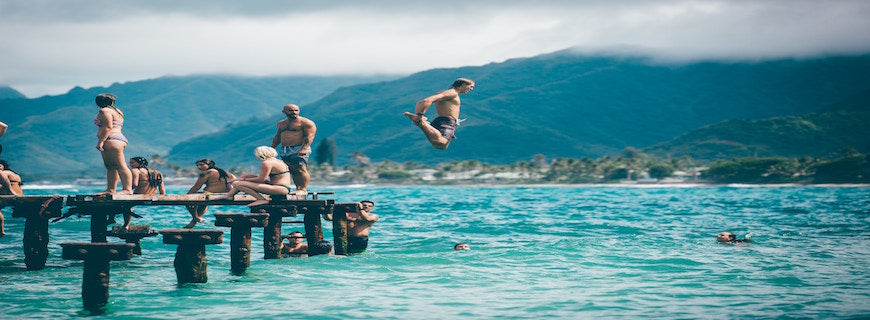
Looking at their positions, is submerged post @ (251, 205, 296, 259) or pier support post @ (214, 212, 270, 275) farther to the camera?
submerged post @ (251, 205, 296, 259)

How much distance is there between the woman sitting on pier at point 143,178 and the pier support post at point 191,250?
545 cm

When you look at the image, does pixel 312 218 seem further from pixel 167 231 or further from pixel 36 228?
pixel 167 231

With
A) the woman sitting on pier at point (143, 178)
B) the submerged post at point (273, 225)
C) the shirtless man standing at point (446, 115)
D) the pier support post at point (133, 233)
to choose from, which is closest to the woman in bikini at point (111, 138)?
the woman sitting on pier at point (143, 178)

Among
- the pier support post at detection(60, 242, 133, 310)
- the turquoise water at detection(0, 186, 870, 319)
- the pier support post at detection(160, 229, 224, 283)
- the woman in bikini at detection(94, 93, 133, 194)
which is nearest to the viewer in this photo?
the pier support post at detection(60, 242, 133, 310)

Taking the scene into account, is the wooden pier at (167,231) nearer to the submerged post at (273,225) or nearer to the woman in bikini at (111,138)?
the submerged post at (273,225)

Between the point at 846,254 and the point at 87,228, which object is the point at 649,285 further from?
the point at 87,228

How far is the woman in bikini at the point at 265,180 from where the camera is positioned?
2431 cm

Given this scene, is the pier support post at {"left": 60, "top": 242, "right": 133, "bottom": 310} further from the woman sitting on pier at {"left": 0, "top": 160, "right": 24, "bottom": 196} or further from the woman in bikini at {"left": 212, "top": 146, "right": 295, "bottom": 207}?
the woman sitting on pier at {"left": 0, "top": 160, "right": 24, "bottom": 196}

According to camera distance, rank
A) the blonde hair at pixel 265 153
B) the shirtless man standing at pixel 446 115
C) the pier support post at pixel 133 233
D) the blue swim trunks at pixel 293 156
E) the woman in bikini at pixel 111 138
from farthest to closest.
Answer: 1. the pier support post at pixel 133 233
2. the blue swim trunks at pixel 293 156
3. the blonde hair at pixel 265 153
4. the woman in bikini at pixel 111 138
5. the shirtless man standing at pixel 446 115

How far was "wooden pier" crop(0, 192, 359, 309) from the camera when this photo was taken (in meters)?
17.9

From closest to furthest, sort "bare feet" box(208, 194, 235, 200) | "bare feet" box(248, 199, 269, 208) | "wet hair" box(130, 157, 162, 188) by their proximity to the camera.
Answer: "bare feet" box(208, 194, 235, 200), "bare feet" box(248, 199, 269, 208), "wet hair" box(130, 157, 162, 188)

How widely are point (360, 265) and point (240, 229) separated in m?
4.61

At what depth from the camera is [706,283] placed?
22328 mm

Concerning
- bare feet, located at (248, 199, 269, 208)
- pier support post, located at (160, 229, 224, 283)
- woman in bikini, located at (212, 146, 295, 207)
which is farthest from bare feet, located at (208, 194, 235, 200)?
pier support post, located at (160, 229, 224, 283)
